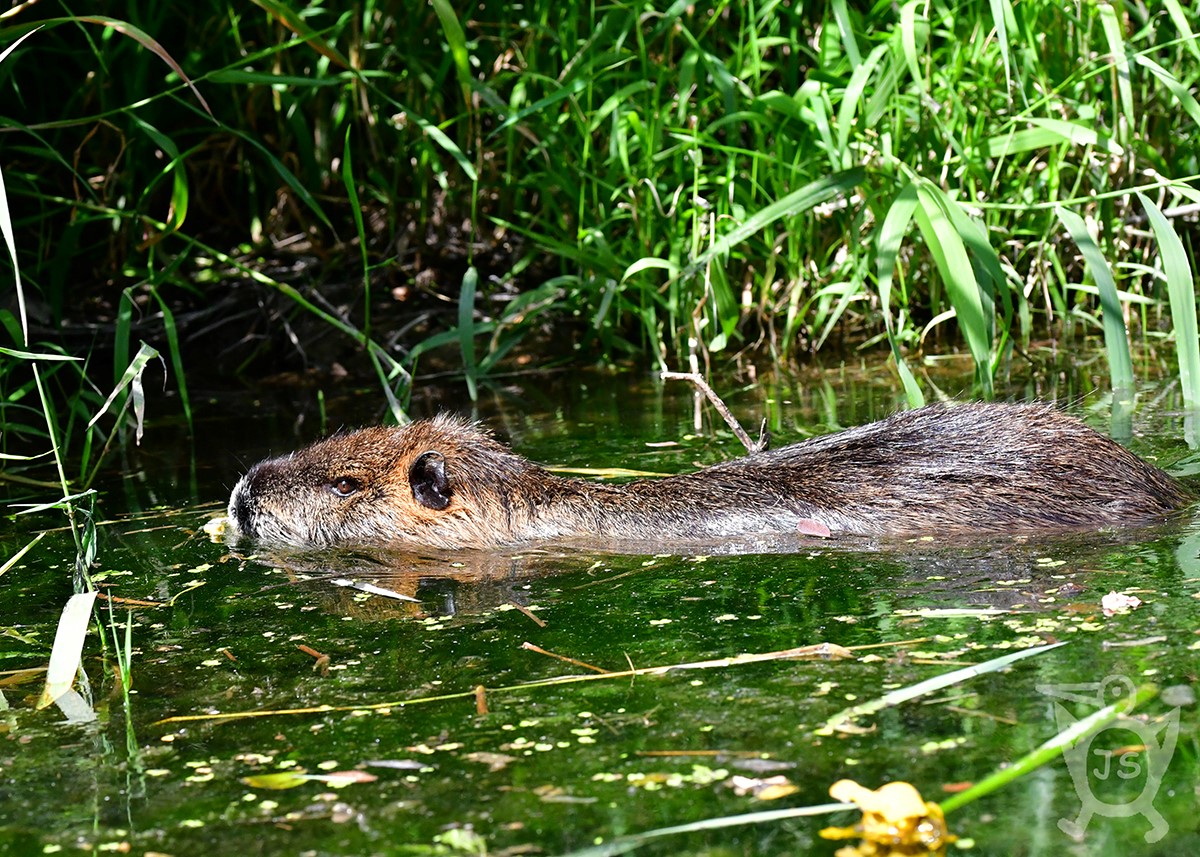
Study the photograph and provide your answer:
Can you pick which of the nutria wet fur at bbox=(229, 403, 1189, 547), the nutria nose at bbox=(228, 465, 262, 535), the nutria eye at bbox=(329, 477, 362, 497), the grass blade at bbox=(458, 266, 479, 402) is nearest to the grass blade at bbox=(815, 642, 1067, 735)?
the nutria wet fur at bbox=(229, 403, 1189, 547)

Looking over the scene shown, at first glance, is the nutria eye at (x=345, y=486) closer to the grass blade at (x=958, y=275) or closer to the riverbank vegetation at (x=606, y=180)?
the riverbank vegetation at (x=606, y=180)

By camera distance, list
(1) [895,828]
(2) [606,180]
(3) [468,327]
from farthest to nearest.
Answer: (2) [606,180] → (3) [468,327] → (1) [895,828]

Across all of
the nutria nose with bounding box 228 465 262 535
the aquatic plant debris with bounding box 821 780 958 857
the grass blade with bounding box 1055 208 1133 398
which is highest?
the grass blade with bounding box 1055 208 1133 398

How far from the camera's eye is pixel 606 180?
5.91 metres

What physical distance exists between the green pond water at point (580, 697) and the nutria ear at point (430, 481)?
0.20 meters

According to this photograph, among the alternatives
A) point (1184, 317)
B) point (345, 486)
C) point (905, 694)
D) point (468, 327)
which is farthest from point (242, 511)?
point (1184, 317)

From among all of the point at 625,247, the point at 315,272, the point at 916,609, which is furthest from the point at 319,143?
the point at 916,609

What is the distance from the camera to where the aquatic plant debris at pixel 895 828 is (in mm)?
2062

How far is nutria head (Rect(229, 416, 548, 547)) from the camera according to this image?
426 centimetres

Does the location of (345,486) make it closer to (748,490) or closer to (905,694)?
(748,490)

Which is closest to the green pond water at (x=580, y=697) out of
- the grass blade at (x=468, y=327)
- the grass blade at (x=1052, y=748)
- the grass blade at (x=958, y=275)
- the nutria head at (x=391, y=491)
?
the grass blade at (x=1052, y=748)

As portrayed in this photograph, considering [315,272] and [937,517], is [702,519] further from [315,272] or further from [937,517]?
[315,272]

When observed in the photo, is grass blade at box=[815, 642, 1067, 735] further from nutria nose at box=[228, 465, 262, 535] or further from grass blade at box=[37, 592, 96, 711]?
nutria nose at box=[228, 465, 262, 535]

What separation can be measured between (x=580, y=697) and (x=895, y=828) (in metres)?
0.80
